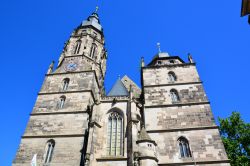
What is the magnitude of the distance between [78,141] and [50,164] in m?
2.06

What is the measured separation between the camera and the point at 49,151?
13828 mm

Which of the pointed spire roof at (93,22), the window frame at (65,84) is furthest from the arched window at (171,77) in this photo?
the pointed spire roof at (93,22)

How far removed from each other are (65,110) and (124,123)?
4.68 m

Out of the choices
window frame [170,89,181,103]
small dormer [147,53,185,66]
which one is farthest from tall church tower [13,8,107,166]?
small dormer [147,53,185,66]

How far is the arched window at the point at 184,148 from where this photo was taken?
41.5 feet

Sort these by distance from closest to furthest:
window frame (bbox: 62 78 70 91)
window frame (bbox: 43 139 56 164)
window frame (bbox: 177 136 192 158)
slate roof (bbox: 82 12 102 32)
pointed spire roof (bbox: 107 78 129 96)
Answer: window frame (bbox: 177 136 192 158)
window frame (bbox: 43 139 56 164)
pointed spire roof (bbox: 107 78 129 96)
window frame (bbox: 62 78 70 91)
slate roof (bbox: 82 12 102 32)

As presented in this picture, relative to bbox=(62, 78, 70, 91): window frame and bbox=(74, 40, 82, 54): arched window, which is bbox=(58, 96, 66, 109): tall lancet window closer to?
bbox=(62, 78, 70, 91): window frame

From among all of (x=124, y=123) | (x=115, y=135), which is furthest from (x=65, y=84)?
(x=115, y=135)

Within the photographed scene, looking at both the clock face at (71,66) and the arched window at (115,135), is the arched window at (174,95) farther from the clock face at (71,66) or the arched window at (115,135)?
the clock face at (71,66)

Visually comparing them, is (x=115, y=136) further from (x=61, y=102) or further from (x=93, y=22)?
(x=93, y=22)

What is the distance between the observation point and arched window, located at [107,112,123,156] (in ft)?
42.3

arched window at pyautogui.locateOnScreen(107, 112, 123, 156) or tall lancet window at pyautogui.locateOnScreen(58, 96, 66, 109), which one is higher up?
tall lancet window at pyautogui.locateOnScreen(58, 96, 66, 109)

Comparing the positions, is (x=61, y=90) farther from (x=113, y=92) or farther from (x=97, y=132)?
(x=97, y=132)

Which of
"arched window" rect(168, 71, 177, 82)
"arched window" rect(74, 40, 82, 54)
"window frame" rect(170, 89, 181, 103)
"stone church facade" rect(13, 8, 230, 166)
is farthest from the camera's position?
"arched window" rect(74, 40, 82, 54)
